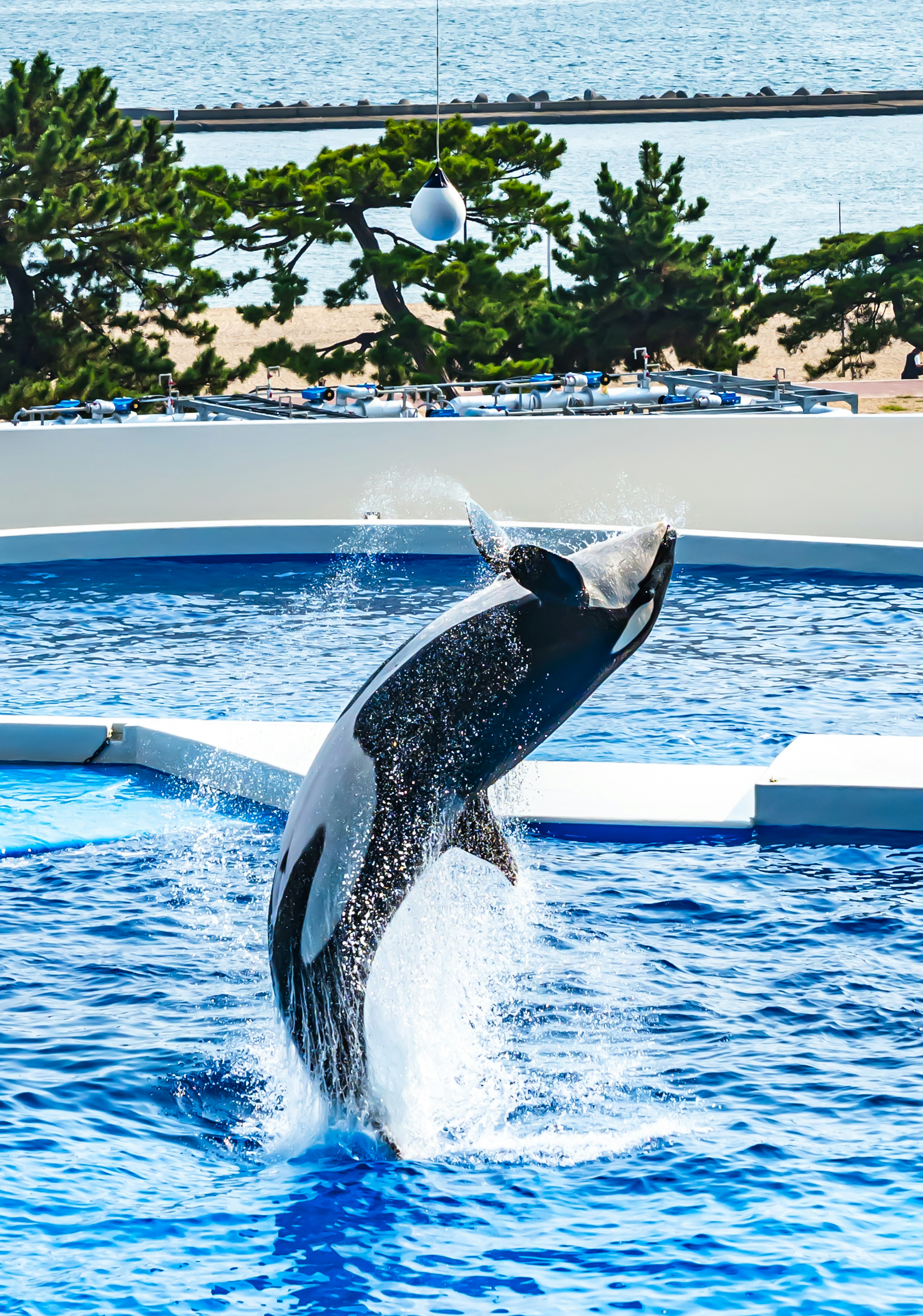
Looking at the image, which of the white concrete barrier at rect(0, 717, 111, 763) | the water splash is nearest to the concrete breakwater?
the white concrete barrier at rect(0, 717, 111, 763)

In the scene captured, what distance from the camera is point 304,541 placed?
1160cm

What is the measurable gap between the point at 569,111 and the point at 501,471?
4317 cm

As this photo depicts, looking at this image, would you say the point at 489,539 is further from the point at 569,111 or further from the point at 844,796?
the point at 569,111

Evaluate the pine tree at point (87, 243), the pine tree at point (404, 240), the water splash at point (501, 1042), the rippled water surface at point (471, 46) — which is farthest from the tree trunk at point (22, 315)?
the rippled water surface at point (471, 46)

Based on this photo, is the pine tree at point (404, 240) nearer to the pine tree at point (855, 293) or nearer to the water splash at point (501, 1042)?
the pine tree at point (855, 293)

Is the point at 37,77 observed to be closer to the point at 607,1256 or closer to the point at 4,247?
the point at 4,247

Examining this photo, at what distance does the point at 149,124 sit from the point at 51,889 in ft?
53.6

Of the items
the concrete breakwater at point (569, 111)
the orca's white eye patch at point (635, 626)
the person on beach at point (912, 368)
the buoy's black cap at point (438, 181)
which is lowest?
the orca's white eye patch at point (635, 626)

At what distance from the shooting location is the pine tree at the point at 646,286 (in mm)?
22906

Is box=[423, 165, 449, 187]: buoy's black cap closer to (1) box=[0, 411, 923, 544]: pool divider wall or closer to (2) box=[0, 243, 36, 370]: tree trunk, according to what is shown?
(1) box=[0, 411, 923, 544]: pool divider wall

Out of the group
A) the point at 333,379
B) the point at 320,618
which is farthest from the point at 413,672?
the point at 333,379

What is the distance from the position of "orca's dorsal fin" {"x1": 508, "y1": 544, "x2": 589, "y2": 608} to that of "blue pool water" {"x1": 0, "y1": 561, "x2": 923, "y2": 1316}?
878 mm

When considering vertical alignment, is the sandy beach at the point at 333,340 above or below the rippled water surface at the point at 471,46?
below

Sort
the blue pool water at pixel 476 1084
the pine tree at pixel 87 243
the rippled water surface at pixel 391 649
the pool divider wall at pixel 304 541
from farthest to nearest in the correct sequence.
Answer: the pine tree at pixel 87 243 → the pool divider wall at pixel 304 541 → the rippled water surface at pixel 391 649 → the blue pool water at pixel 476 1084
